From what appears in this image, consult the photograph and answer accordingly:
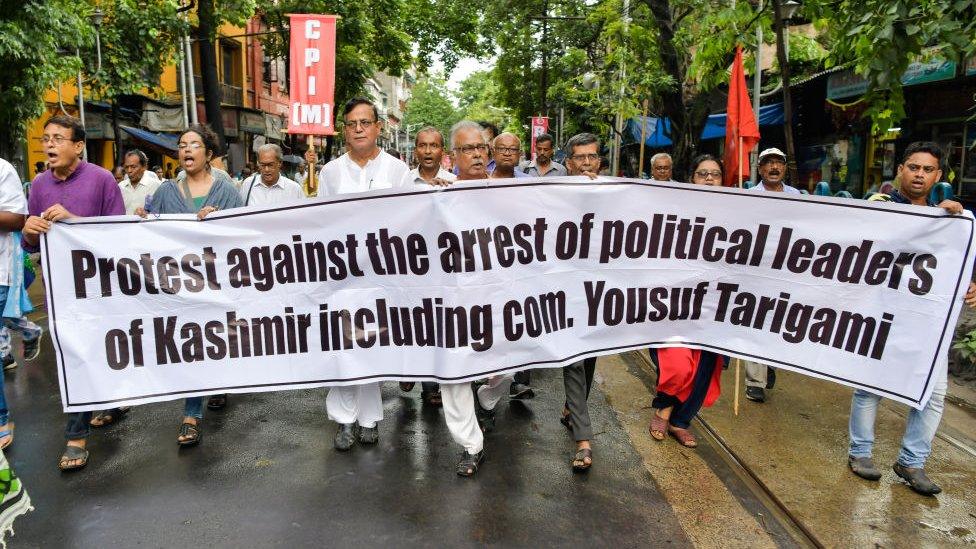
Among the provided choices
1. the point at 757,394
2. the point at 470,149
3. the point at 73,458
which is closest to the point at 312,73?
the point at 470,149

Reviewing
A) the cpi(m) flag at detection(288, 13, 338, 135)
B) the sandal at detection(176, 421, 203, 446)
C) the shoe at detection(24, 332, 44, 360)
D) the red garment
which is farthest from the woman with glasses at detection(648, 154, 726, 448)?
the shoe at detection(24, 332, 44, 360)

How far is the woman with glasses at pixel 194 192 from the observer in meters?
4.38

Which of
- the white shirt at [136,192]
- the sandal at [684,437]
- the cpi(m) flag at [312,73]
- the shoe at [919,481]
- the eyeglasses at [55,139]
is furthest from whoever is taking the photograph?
the white shirt at [136,192]

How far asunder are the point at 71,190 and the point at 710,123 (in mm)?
12656

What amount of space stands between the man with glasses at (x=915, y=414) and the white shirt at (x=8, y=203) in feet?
15.3

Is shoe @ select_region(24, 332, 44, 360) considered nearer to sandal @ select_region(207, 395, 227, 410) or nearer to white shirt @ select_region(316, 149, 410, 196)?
sandal @ select_region(207, 395, 227, 410)

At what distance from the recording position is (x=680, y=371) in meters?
4.36

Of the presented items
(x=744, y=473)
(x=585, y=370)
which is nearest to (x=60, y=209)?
(x=585, y=370)

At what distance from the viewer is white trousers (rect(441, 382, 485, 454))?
3.96 meters

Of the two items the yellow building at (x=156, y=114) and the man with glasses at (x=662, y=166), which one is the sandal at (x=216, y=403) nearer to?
the man with glasses at (x=662, y=166)

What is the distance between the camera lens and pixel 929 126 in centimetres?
1002

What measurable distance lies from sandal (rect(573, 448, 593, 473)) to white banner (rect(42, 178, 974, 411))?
0.52 m

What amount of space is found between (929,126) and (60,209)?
10.3 m

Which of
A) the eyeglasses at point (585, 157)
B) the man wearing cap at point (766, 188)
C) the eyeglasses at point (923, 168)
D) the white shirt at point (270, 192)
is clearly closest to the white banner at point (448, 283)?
the eyeglasses at point (923, 168)
